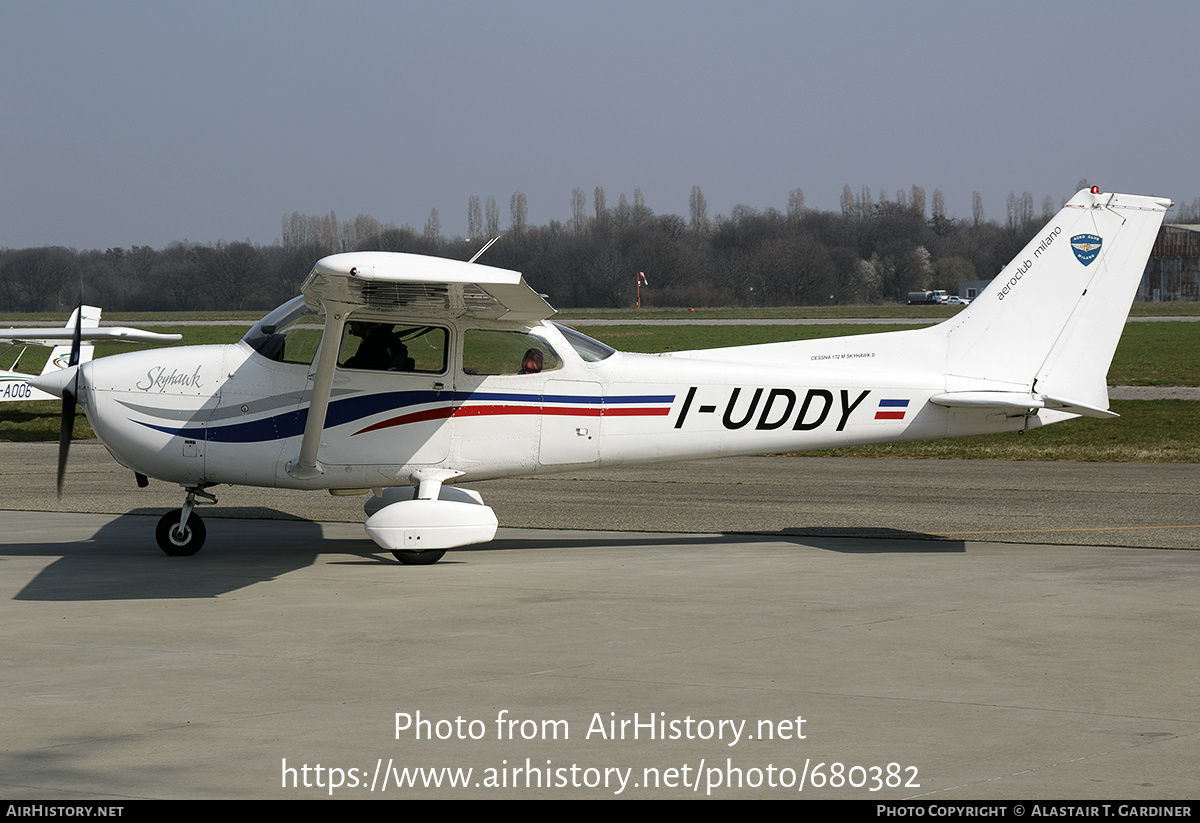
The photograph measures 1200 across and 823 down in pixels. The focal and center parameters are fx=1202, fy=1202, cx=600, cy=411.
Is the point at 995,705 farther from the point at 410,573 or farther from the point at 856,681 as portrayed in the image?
the point at 410,573

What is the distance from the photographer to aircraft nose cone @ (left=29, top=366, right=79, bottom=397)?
974 centimetres

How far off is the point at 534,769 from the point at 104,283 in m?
94.7

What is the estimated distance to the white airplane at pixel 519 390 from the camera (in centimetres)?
959

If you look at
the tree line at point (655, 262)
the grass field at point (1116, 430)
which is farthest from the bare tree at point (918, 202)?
the grass field at point (1116, 430)

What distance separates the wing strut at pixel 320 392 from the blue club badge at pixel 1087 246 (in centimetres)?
626

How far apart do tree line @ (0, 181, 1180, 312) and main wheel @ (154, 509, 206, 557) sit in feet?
259

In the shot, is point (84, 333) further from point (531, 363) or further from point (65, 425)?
point (531, 363)

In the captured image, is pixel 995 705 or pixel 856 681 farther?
pixel 856 681

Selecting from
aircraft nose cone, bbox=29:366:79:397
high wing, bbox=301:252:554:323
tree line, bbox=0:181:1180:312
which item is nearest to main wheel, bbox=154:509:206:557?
aircraft nose cone, bbox=29:366:79:397

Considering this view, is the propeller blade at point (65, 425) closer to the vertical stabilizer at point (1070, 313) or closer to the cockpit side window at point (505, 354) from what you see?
the cockpit side window at point (505, 354)

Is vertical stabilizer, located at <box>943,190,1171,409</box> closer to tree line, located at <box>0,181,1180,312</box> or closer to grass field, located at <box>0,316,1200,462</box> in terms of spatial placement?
grass field, located at <box>0,316,1200,462</box>

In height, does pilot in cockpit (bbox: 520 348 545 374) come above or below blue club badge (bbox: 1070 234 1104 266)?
below
